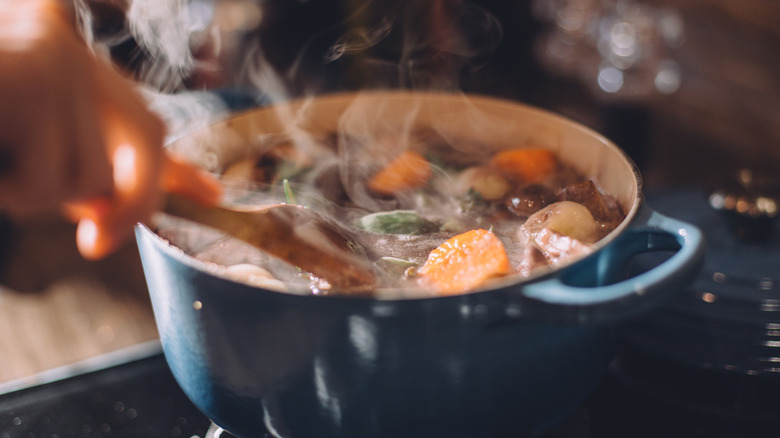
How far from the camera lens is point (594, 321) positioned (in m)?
0.50

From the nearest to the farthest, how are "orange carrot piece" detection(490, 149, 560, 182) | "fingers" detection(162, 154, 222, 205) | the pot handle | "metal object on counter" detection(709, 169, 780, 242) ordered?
the pot handle → "fingers" detection(162, 154, 222, 205) → "metal object on counter" detection(709, 169, 780, 242) → "orange carrot piece" detection(490, 149, 560, 182)

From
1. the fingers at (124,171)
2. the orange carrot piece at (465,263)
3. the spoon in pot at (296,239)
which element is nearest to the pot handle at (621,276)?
the orange carrot piece at (465,263)

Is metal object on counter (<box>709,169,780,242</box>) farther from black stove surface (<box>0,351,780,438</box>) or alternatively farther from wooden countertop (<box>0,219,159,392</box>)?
wooden countertop (<box>0,219,159,392</box>)

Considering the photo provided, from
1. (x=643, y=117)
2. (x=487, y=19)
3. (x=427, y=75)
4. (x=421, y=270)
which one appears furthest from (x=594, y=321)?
(x=643, y=117)

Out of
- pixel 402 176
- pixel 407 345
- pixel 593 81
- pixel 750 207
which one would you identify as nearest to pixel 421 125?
pixel 402 176

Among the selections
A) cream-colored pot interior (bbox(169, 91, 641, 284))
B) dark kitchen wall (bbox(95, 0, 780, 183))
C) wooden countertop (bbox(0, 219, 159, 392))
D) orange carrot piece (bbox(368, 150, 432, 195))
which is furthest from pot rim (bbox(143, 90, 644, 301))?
dark kitchen wall (bbox(95, 0, 780, 183))

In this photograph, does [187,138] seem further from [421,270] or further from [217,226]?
[421,270]

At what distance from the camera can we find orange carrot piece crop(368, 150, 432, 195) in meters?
1.02

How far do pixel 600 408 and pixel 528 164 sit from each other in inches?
15.7

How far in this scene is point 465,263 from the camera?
2.39 feet

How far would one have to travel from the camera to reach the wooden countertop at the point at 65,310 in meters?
0.99

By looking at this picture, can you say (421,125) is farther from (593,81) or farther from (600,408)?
(593,81)

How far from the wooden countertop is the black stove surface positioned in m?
0.06

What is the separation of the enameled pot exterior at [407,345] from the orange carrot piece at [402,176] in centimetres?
43
